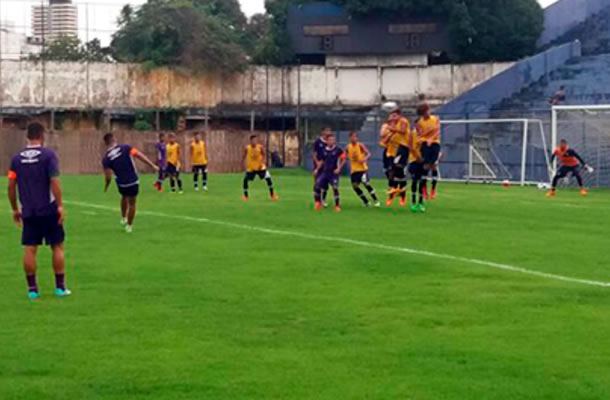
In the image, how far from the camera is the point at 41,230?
44.1ft

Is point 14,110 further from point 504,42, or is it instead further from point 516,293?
point 516,293

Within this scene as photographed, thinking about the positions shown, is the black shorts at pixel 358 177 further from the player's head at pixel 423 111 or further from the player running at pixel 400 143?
the player's head at pixel 423 111

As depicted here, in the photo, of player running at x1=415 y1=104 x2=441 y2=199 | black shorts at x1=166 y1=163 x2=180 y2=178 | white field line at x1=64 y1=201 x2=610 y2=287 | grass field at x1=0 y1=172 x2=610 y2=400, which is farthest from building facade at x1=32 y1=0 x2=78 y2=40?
grass field at x1=0 y1=172 x2=610 y2=400

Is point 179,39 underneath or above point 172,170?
above

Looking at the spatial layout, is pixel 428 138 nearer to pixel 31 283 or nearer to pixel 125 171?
pixel 125 171

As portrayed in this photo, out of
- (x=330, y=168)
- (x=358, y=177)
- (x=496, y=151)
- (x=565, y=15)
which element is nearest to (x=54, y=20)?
(x=565, y=15)

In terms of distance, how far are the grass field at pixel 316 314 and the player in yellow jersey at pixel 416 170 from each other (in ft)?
11.9

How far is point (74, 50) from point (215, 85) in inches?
610

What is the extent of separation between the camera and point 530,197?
111 ft

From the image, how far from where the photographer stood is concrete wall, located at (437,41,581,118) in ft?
180

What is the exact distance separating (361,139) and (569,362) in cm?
4728

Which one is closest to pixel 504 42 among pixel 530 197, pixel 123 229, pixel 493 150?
pixel 493 150

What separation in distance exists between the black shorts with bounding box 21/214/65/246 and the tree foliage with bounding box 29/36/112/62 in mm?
71206

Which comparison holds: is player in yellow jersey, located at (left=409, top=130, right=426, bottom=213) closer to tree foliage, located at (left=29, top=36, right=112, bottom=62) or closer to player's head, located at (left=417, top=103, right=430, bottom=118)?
player's head, located at (left=417, top=103, right=430, bottom=118)
